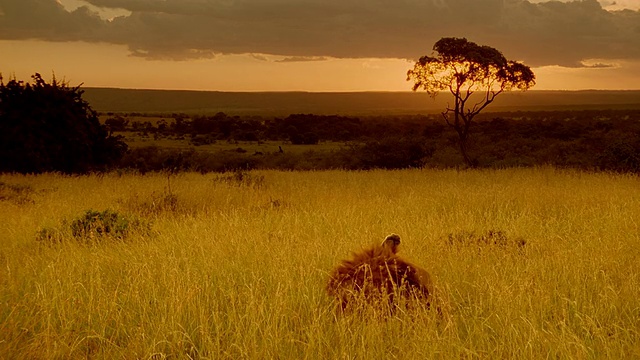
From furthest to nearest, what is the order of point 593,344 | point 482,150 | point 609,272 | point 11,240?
point 482,150, point 11,240, point 609,272, point 593,344

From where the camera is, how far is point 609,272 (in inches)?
242

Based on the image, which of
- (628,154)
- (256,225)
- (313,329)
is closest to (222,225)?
(256,225)

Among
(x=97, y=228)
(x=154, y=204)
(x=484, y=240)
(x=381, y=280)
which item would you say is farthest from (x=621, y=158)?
(x=381, y=280)

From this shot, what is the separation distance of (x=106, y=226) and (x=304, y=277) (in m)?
4.63

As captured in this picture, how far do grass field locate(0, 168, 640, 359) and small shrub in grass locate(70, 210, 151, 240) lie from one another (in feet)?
0.82

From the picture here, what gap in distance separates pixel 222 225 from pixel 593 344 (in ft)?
20.3

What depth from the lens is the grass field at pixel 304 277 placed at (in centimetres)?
409

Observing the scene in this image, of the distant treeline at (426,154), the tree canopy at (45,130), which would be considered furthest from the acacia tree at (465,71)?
the tree canopy at (45,130)

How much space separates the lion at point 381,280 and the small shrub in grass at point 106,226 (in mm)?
5237

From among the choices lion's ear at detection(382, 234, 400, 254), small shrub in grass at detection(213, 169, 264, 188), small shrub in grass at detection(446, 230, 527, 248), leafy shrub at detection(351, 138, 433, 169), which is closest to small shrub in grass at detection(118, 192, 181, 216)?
small shrub in grass at detection(213, 169, 264, 188)

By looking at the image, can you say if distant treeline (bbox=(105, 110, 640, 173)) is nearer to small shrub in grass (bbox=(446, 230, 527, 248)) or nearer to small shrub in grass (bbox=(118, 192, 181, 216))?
small shrub in grass (bbox=(118, 192, 181, 216))

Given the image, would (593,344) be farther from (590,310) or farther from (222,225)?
(222,225)

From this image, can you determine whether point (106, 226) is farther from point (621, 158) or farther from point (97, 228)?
point (621, 158)

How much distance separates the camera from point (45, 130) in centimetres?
2103
